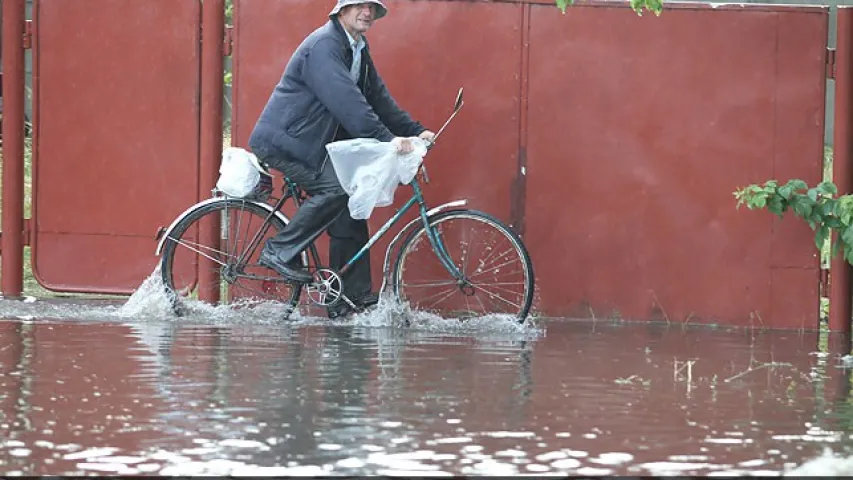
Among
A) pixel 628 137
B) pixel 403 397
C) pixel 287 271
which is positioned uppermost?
pixel 628 137

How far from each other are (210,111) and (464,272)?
1.76 metres

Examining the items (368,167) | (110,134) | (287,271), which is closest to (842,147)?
(368,167)

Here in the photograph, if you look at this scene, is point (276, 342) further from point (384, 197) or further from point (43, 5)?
point (43, 5)

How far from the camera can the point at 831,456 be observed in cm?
585

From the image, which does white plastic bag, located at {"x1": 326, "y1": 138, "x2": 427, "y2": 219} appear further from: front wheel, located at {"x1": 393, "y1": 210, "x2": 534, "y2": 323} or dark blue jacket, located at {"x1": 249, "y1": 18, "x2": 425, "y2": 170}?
front wheel, located at {"x1": 393, "y1": 210, "x2": 534, "y2": 323}

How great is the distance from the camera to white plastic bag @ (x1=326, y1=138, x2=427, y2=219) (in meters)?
9.03

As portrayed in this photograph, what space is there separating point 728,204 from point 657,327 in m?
0.80

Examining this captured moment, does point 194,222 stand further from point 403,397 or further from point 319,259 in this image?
point 403,397

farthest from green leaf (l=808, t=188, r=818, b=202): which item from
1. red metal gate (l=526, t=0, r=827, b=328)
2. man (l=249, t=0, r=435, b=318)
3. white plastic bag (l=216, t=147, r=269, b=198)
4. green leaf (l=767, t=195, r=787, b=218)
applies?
white plastic bag (l=216, t=147, r=269, b=198)

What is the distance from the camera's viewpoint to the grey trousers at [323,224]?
360 inches

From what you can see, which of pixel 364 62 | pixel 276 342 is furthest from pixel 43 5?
pixel 276 342

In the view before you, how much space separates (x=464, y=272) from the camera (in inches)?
376

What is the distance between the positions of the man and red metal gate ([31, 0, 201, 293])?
2.85ft

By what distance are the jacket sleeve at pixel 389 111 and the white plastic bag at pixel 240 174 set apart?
72cm
